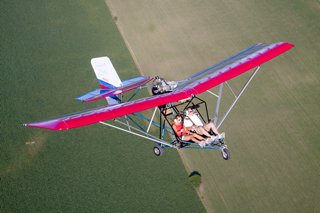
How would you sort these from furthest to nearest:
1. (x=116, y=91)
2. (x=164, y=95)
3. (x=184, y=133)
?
1. (x=116, y=91)
2. (x=184, y=133)
3. (x=164, y=95)

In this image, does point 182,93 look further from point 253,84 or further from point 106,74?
point 253,84

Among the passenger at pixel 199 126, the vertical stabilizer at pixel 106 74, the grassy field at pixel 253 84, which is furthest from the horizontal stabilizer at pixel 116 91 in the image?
the grassy field at pixel 253 84

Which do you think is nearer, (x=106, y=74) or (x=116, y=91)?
(x=116, y=91)

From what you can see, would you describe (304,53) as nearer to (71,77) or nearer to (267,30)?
(267,30)

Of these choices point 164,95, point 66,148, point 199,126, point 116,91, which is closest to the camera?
point 164,95

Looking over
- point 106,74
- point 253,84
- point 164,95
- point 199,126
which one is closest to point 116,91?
point 106,74

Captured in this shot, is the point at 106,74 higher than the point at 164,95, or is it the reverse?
the point at 106,74

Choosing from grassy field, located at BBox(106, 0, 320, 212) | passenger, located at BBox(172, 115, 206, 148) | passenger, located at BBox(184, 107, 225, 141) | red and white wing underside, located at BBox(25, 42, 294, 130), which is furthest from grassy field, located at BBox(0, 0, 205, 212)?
red and white wing underside, located at BBox(25, 42, 294, 130)
